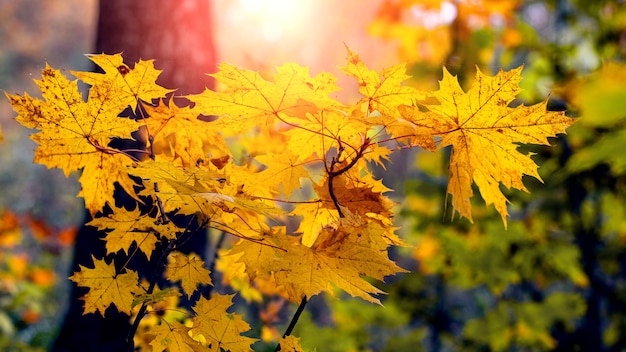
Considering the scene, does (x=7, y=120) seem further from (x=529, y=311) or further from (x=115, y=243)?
(x=115, y=243)

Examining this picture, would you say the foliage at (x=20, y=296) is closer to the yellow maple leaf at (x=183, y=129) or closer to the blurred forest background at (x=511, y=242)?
the blurred forest background at (x=511, y=242)

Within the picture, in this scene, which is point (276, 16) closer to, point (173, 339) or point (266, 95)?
point (266, 95)

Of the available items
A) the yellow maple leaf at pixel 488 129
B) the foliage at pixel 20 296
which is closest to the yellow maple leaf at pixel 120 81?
the yellow maple leaf at pixel 488 129

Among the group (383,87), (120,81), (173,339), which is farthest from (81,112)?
(383,87)

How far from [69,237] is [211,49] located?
349cm

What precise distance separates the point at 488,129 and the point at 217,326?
595 millimetres

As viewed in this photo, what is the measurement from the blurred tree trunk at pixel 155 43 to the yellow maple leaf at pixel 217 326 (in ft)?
3.84

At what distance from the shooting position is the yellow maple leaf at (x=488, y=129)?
1001 millimetres

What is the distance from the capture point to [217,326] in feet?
3.41

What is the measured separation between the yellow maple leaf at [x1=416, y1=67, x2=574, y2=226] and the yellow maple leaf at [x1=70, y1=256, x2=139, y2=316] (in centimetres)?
59

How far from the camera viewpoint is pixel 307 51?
16812mm

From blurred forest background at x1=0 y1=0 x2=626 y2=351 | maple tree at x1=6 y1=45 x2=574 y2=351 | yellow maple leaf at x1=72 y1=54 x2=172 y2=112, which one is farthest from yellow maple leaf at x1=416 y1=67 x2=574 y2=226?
blurred forest background at x1=0 y1=0 x2=626 y2=351

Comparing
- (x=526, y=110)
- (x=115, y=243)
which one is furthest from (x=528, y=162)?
(x=115, y=243)

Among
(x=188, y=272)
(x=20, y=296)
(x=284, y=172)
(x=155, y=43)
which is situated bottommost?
(x=20, y=296)
